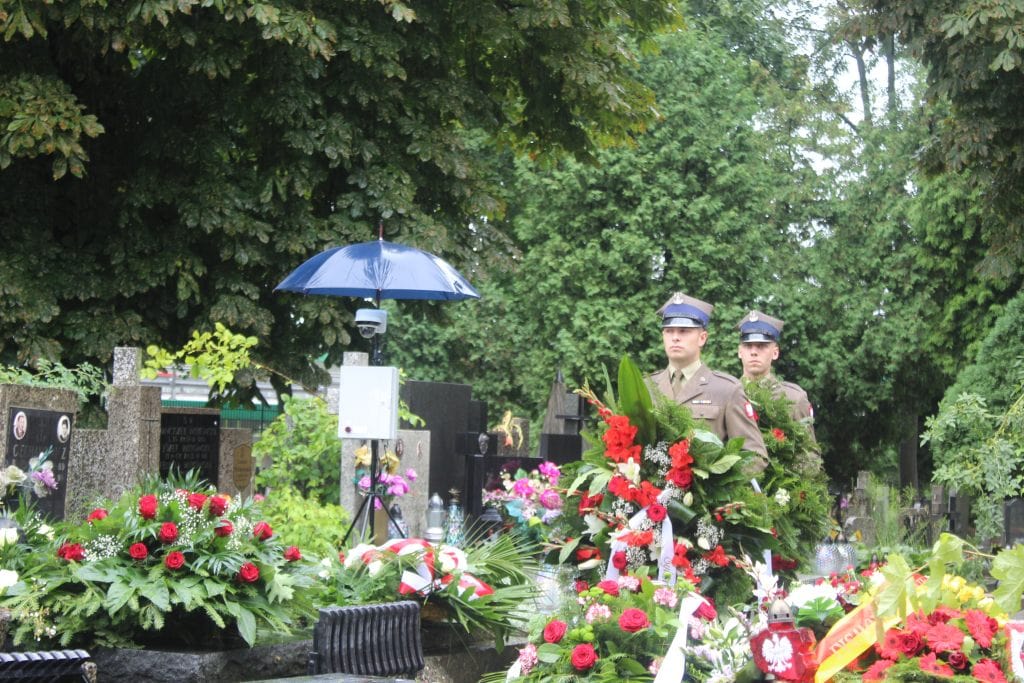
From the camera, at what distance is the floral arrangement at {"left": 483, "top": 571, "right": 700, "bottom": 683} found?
5082 mm

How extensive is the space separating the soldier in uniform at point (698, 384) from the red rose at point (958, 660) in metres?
3.50

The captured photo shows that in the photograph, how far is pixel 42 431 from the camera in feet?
30.8

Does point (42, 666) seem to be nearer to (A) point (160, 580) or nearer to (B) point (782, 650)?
(A) point (160, 580)

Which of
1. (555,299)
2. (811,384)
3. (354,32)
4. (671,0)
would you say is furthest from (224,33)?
(811,384)

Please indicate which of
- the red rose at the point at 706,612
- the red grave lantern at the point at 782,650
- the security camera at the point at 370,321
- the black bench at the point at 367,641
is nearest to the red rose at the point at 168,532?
the black bench at the point at 367,641

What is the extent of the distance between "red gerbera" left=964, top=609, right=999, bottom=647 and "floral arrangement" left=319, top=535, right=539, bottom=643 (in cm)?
314

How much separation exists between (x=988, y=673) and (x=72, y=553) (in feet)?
13.3

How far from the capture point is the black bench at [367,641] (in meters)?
5.23

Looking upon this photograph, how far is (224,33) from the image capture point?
14.3 meters

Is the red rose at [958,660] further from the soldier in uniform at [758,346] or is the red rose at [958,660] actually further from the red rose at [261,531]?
the soldier in uniform at [758,346]

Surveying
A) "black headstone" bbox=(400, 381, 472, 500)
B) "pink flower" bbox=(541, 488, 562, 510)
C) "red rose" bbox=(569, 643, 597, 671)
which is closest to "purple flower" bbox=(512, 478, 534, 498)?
"black headstone" bbox=(400, 381, 472, 500)

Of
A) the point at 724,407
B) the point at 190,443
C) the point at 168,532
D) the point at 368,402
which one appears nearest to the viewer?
the point at 168,532

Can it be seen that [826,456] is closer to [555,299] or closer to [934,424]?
[555,299]

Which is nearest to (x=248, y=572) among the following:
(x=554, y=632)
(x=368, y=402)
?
(x=554, y=632)
